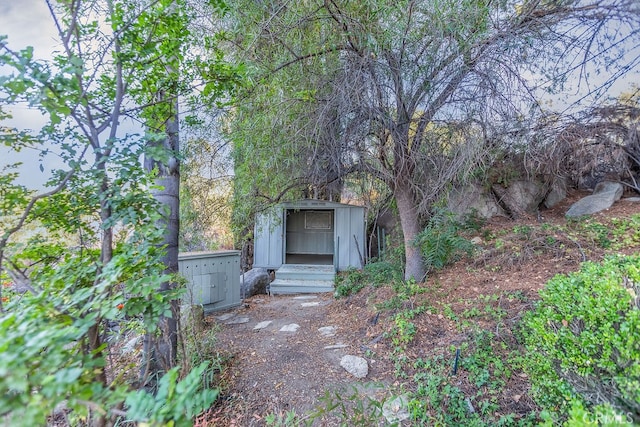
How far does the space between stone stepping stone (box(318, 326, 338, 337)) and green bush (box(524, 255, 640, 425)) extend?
240 cm

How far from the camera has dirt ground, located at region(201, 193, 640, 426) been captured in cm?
249

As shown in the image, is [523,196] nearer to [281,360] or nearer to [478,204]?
[478,204]

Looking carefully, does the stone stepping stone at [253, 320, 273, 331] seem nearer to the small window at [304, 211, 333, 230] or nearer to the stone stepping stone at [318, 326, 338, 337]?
the stone stepping stone at [318, 326, 338, 337]

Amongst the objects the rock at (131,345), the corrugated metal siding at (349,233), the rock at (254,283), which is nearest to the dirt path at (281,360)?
the rock at (131,345)

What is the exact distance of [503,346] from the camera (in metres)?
2.58

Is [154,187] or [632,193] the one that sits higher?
[632,193]

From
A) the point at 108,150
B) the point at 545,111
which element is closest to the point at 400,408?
the point at 108,150

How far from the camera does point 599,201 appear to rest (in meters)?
5.12

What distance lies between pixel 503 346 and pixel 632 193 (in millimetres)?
5270

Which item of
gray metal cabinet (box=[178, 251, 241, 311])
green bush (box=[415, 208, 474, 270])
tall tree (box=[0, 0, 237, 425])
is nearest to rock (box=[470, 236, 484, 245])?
green bush (box=[415, 208, 474, 270])

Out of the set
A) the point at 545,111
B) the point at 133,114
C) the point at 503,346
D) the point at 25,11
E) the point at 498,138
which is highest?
the point at 25,11

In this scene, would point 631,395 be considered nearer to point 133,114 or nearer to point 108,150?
point 108,150

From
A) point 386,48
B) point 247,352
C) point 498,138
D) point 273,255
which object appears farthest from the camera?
point 273,255

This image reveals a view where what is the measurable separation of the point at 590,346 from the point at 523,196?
540 centimetres
